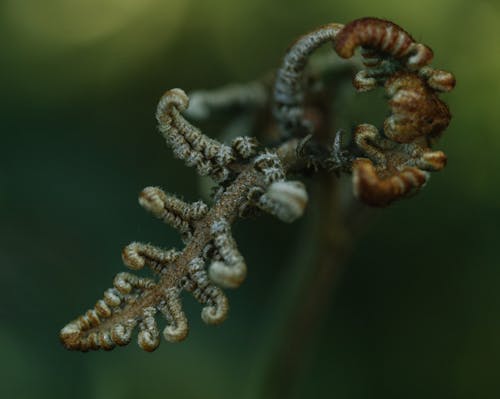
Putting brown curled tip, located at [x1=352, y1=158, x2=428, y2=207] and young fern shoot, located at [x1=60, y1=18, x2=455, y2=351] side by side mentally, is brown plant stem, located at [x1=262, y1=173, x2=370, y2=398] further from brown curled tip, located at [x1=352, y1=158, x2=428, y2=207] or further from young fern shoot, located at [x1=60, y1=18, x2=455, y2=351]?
brown curled tip, located at [x1=352, y1=158, x2=428, y2=207]

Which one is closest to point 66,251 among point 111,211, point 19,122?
point 111,211

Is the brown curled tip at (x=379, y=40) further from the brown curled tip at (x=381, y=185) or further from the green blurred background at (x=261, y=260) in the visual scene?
the green blurred background at (x=261, y=260)

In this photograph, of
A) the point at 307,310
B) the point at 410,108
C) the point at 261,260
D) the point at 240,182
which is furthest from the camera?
the point at 261,260

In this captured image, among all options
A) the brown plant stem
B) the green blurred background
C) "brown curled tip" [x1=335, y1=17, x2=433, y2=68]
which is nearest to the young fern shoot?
"brown curled tip" [x1=335, y1=17, x2=433, y2=68]

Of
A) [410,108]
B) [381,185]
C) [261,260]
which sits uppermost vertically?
[261,260]

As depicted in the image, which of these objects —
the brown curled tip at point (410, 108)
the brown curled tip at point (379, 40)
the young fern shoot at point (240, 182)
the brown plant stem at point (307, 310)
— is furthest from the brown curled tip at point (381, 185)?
the brown plant stem at point (307, 310)

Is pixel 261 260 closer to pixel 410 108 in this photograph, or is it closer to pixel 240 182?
pixel 240 182

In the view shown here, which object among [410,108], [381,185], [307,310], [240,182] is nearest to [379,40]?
[410,108]
